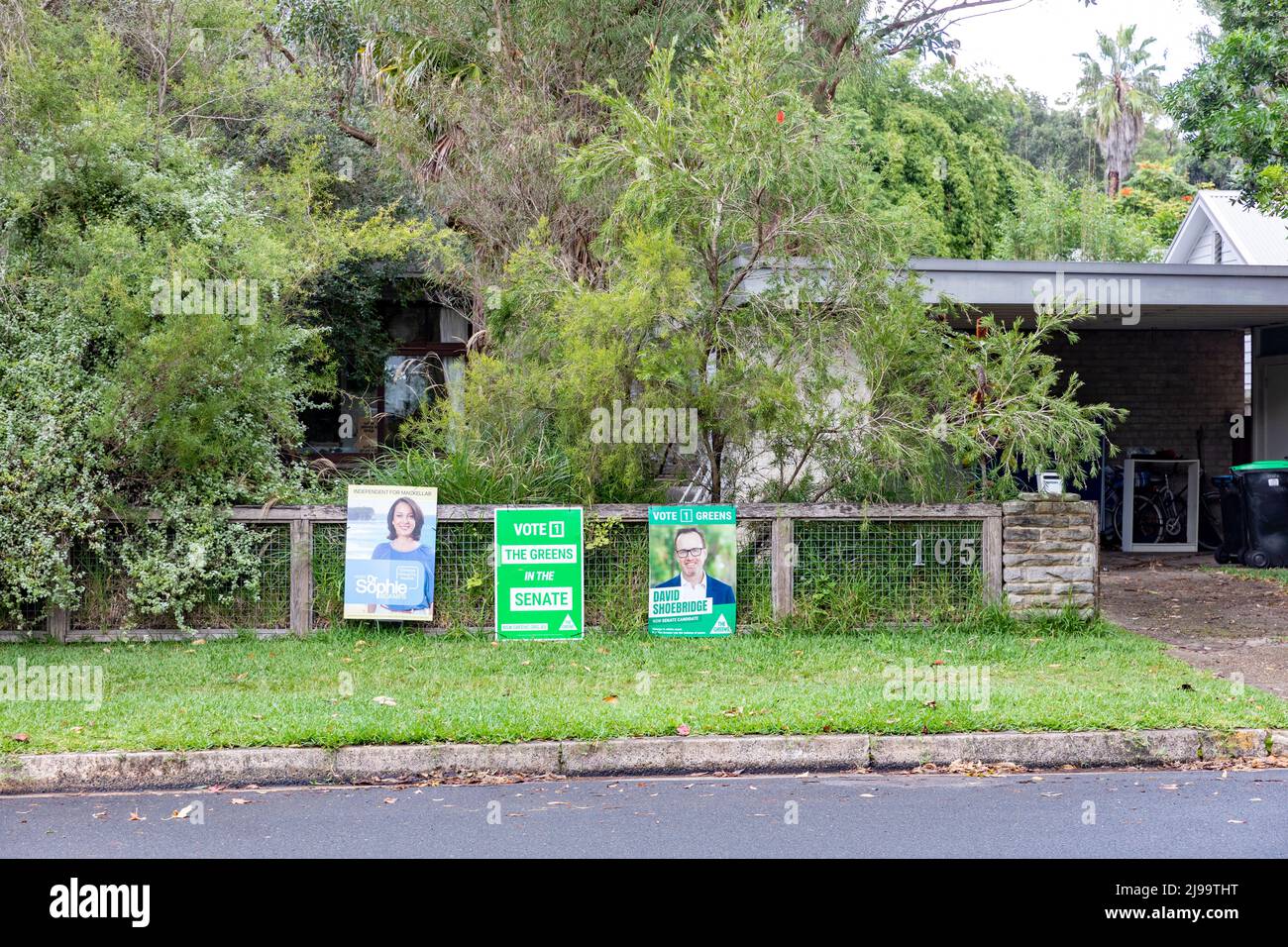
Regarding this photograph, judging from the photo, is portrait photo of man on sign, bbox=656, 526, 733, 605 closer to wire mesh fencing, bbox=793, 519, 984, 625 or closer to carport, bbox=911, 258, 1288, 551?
wire mesh fencing, bbox=793, 519, 984, 625

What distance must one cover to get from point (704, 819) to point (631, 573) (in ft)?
14.3

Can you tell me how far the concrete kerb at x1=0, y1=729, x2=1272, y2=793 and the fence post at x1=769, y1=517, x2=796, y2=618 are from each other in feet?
10.4

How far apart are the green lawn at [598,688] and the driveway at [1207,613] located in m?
0.47

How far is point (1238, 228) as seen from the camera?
23.6m

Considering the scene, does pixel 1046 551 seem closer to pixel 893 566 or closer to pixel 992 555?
pixel 992 555

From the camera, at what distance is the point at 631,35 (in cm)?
1390

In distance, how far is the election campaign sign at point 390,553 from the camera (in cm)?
1019

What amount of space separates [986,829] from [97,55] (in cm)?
1043

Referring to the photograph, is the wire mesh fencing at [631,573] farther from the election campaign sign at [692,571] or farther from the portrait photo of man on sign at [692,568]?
the portrait photo of man on sign at [692,568]

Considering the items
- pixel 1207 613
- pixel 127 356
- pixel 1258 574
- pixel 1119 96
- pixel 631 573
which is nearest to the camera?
pixel 127 356

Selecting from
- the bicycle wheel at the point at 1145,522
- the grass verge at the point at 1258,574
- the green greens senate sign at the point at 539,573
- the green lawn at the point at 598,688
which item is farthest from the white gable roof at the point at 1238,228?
the green greens senate sign at the point at 539,573

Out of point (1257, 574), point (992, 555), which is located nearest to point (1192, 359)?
point (1257, 574)

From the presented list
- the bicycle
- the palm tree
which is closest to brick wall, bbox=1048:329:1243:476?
the bicycle

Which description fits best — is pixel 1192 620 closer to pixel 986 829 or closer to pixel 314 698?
pixel 986 829
